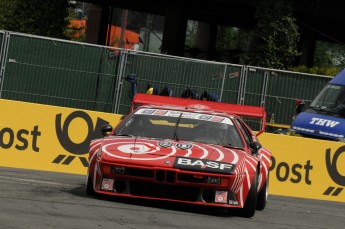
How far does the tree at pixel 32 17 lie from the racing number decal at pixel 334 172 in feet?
53.9

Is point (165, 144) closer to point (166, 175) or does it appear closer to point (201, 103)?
point (166, 175)

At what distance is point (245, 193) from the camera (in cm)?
1165

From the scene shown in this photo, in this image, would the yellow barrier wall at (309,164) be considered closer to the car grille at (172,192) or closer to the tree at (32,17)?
the car grille at (172,192)

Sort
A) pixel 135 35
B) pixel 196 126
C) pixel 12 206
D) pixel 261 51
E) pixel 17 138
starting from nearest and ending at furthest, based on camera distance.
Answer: pixel 12 206
pixel 196 126
pixel 17 138
pixel 261 51
pixel 135 35

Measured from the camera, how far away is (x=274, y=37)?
105ft

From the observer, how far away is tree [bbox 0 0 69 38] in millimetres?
32188

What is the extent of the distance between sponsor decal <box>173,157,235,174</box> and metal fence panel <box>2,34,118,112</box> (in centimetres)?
→ 1369

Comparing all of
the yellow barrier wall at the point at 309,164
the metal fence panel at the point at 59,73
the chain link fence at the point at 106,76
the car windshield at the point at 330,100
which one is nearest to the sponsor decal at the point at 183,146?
the yellow barrier wall at the point at 309,164

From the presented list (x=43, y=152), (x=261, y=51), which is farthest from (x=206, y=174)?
(x=261, y=51)

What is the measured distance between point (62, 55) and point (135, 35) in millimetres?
69079

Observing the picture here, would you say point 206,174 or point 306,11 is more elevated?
point 306,11

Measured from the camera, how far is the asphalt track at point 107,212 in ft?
31.0

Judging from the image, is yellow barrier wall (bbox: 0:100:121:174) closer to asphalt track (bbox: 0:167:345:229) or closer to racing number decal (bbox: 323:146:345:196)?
asphalt track (bbox: 0:167:345:229)

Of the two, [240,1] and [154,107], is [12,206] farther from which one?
[240,1]
